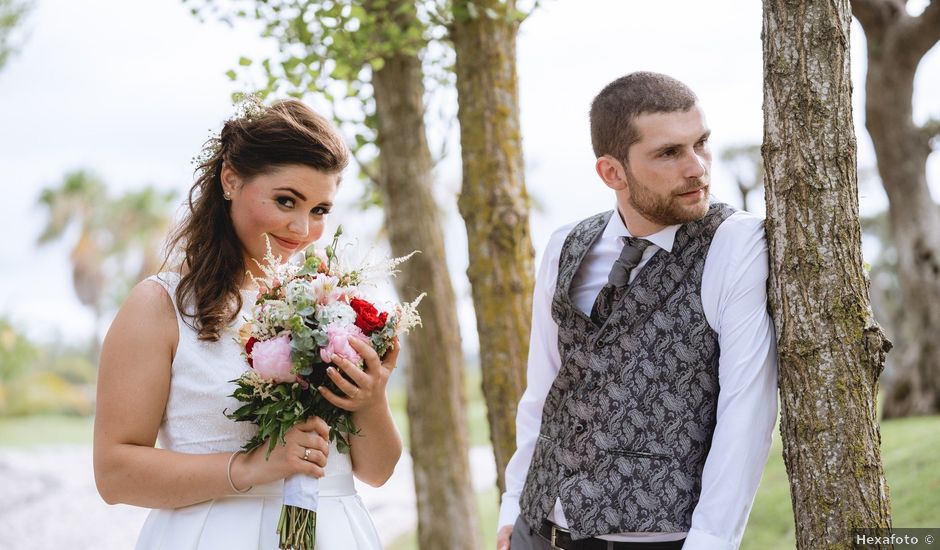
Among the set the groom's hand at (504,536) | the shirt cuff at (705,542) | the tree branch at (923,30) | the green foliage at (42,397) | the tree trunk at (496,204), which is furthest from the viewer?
the green foliage at (42,397)

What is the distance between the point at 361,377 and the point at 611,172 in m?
0.95

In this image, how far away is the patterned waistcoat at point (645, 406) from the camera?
259 centimetres

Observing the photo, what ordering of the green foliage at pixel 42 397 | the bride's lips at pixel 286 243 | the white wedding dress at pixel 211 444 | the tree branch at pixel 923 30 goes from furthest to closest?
the green foliage at pixel 42 397
the tree branch at pixel 923 30
the bride's lips at pixel 286 243
the white wedding dress at pixel 211 444

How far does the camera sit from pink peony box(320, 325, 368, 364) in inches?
103

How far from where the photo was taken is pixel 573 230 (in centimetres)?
315

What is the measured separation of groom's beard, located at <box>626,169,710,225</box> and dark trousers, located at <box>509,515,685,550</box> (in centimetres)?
89

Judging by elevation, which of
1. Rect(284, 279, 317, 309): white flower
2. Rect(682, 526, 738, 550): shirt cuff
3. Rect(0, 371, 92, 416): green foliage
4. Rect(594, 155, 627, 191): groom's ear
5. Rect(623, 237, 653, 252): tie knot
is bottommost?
Rect(682, 526, 738, 550): shirt cuff

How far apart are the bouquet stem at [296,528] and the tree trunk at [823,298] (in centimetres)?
138

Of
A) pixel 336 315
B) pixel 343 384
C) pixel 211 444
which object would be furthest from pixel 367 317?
pixel 211 444

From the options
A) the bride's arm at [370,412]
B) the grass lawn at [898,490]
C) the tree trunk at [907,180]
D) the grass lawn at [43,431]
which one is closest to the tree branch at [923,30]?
the tree trunk at [907,180]

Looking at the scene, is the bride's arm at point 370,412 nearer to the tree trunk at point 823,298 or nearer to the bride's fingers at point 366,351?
the bride's fingers at point 366,351

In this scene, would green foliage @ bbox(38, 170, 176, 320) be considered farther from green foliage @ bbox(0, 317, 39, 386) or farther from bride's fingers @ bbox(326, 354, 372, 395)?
bride's fingers @ bbox(326, 354, 372, 395)

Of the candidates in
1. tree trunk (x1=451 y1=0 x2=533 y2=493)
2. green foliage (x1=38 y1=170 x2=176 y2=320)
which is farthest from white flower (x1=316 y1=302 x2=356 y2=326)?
green foliage (x1=38 y1=170 x2=176 y2=320)

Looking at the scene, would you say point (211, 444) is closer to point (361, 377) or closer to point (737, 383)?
point (361, 377)
